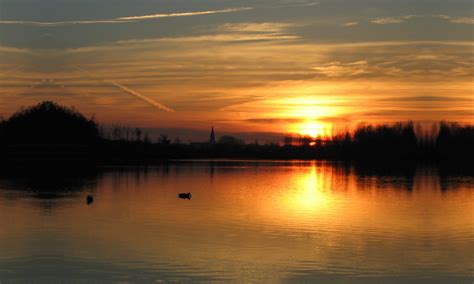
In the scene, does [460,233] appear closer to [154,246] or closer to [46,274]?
[154,246]

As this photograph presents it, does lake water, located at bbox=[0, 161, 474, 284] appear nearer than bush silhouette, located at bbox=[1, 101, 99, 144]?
Yes

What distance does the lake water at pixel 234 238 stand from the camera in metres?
15.5

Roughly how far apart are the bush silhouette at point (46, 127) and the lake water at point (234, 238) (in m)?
54.0

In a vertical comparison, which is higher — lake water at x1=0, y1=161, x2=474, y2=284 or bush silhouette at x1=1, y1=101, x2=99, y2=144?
bush silhouette at x1=1, y1=101, x2=99, y2=144

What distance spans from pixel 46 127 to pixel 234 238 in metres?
72.4

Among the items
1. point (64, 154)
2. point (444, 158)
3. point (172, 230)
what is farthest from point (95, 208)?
point (444, 158)

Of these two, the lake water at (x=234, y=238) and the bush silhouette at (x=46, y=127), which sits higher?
the bush silhouette at (x=46, y=127)

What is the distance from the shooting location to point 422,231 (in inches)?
890

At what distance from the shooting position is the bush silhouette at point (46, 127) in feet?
284

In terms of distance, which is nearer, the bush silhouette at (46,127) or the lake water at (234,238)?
the lake water at (234,238)

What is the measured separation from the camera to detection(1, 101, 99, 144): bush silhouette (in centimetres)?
8669

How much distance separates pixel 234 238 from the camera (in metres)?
20.1

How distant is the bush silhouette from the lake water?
54015mm

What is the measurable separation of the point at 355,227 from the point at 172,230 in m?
6.36
